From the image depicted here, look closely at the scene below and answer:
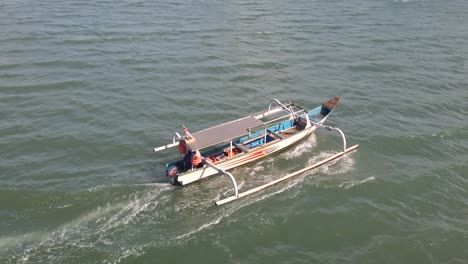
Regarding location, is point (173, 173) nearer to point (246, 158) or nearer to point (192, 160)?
point (192, 160)

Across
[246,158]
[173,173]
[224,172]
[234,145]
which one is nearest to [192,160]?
[173,173]

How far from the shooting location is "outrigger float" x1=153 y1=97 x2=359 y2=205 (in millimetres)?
22484

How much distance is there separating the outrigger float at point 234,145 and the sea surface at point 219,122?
756mm

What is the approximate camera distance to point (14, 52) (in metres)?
40.3

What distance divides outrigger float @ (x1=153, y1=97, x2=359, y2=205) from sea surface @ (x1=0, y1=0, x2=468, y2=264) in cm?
76

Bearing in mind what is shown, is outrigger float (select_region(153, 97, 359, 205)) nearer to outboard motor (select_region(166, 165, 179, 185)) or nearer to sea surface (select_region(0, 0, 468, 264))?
outboard motor (select_region(166, 165, 179, 185))

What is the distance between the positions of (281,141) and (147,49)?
2238 centimetres

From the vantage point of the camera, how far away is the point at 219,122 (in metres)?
30.5

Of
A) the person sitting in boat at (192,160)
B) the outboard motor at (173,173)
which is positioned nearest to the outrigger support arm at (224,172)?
the person sitting in boat at (192,160)

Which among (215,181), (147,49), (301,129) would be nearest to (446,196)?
(301,129)

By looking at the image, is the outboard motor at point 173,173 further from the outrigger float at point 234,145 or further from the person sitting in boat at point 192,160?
the person sitting in boat at point 192,160

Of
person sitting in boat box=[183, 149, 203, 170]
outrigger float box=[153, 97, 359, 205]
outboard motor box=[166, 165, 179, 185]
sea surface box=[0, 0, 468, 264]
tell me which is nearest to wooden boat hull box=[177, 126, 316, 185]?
outrigger float box=[153, 97, 359, 205]

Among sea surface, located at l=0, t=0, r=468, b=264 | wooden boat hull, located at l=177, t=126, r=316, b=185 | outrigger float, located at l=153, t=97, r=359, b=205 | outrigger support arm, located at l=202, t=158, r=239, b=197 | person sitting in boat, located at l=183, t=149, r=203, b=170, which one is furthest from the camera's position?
wooden boat hull, located at l=177, t=126, r=316, b=185

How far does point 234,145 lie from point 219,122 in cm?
547
